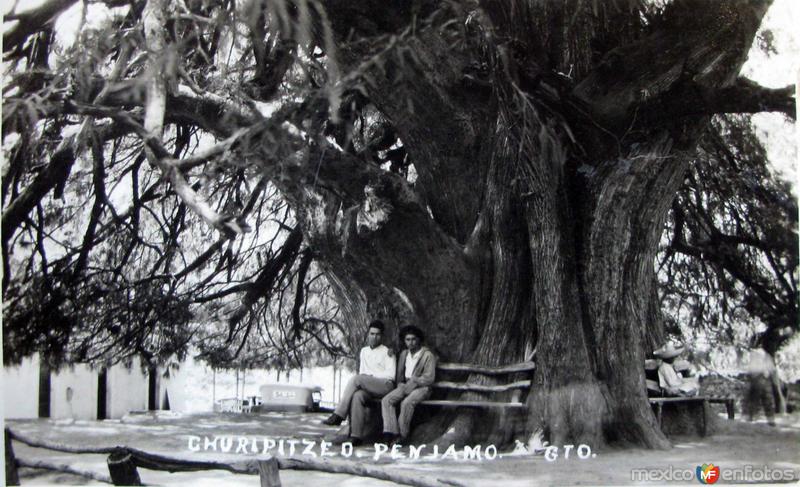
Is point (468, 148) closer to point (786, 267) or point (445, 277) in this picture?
point (445, 277)

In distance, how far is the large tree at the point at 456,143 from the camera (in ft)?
20.9

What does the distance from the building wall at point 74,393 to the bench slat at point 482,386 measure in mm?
2680

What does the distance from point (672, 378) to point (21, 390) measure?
193 inches

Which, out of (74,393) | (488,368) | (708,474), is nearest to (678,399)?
(708,474)

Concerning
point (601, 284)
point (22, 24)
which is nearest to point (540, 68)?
point (601, 284)

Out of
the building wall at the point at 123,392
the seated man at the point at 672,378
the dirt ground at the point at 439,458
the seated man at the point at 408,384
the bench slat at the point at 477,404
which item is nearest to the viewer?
the dirt ground at the point at 439,458

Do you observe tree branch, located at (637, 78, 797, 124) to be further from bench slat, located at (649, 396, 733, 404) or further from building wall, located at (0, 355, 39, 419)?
building wall, located at (0, 355, 39, 419)

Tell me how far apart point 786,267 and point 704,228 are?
7.39 feet

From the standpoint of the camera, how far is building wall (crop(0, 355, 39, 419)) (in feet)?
Answer: 18.8

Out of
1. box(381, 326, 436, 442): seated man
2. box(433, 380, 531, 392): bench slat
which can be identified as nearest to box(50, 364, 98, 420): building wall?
box(381, 326, 436, 442): seated man

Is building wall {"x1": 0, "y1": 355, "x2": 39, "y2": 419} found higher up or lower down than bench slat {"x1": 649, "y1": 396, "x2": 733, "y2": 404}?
higher up

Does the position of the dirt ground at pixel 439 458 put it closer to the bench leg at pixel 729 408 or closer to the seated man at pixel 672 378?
the bench leg at pixel 729 408

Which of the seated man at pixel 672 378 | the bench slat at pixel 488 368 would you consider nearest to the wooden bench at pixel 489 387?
the bench slat at pixel 488 368

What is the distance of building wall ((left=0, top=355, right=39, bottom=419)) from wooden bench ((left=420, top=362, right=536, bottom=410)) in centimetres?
276
